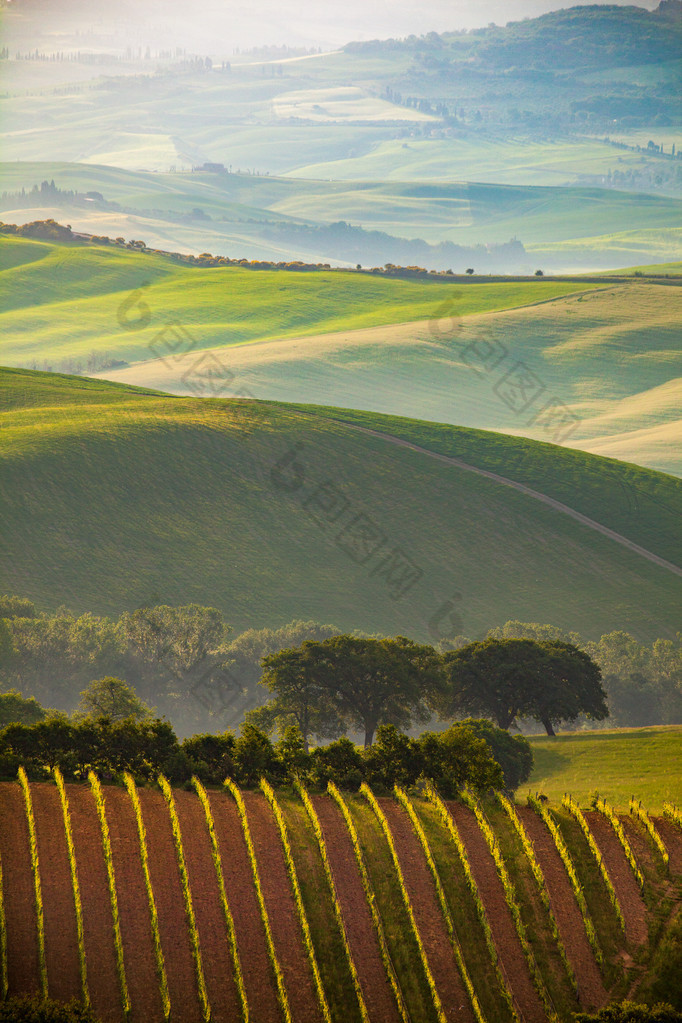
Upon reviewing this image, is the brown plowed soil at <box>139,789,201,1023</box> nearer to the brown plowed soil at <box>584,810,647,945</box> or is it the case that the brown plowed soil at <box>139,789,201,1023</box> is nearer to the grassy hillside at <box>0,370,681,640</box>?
the brown plowed soil at <box>584,810,647,945</box>

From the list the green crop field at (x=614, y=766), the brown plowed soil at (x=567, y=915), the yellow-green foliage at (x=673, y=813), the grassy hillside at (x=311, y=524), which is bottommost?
the brown plowed soil at (x=567, y=915)

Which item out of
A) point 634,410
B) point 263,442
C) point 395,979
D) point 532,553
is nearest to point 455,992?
point 395,979

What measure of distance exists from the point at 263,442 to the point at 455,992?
263ft

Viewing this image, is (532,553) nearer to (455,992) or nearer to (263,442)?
(263,442)

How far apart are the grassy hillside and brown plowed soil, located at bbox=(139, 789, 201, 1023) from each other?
4609 centimetres

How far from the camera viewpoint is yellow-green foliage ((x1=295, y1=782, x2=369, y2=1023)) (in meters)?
28.0

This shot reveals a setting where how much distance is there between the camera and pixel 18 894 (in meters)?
29.1

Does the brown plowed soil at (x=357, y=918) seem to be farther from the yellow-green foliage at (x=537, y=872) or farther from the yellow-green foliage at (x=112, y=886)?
the yellow-green foliage at (x=112, y=886)

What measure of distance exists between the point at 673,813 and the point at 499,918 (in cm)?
890

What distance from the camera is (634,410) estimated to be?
154 meters

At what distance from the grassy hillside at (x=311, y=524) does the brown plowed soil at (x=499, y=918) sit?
46218 millimetres

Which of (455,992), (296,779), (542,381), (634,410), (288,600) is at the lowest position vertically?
(455,992)

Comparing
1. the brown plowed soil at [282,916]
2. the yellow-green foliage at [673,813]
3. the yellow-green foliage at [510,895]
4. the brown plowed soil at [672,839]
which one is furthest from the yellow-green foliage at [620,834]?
the brown plowed soil at [282,916]

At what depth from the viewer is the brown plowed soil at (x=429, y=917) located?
28.2 m
